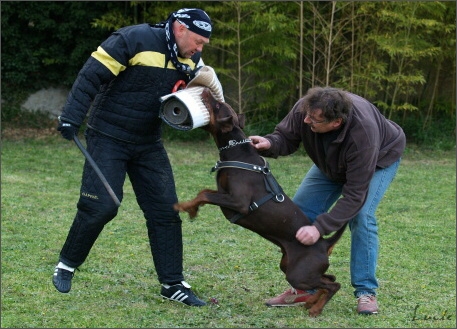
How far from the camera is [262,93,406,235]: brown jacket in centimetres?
428

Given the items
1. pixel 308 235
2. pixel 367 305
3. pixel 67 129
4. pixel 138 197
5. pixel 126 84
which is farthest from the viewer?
pixel 138 197

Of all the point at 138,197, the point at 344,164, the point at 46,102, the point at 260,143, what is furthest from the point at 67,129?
the point at 46,102

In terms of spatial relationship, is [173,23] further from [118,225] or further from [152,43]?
[118,225]

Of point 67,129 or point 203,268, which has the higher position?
point 67,129

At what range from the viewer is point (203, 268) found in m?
5.80

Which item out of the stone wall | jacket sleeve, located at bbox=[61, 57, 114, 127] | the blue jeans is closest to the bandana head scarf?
jacket sleeve, located at bbox=[61, 57, 114, 127]

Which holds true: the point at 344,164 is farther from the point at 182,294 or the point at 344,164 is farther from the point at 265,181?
the point at 182,294

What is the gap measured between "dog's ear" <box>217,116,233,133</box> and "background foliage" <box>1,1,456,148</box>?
7547 mm

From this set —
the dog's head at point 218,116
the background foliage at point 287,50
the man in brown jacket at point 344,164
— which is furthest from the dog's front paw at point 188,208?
the background foliage at point 287,50

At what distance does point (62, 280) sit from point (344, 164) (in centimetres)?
187

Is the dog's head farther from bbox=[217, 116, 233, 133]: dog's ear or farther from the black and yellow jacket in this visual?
the black and yellow jacket


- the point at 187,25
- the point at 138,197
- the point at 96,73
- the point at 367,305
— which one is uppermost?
the point at 187,25

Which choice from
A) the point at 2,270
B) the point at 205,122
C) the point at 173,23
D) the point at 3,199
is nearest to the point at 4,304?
the point at 2,270

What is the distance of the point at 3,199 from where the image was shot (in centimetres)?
822
